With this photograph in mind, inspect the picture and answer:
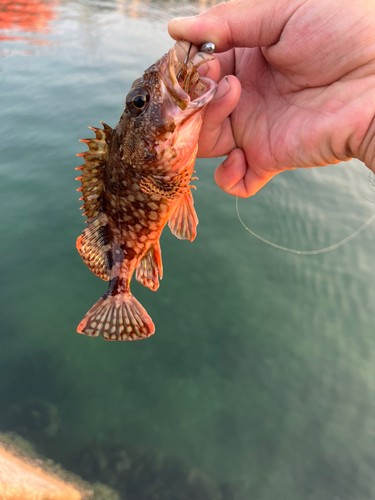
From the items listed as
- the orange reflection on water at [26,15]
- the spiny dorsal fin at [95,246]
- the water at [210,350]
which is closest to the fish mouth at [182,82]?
the spiny dorsal fin at [95,246]

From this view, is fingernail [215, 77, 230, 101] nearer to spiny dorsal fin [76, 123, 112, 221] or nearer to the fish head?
the fish head

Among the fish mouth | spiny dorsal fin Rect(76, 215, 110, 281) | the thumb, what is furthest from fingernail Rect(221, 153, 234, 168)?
spiny dorsal fin Rect(76, 215, 110, 281)

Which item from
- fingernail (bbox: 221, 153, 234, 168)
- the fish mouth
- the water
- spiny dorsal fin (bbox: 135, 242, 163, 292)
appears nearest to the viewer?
the fish mouth

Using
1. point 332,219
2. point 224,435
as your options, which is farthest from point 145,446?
point 332,219

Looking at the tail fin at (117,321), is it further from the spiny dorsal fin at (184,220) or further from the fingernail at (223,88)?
the fingernail at (223,88)

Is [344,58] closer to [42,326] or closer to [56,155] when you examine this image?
[42,326]

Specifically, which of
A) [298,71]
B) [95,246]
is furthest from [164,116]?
[298,71]
